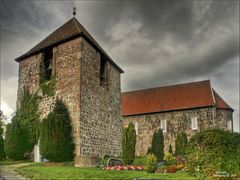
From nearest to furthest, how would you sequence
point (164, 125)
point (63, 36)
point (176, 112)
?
point (63, 36) < point (176, 112) < point (164, 125)

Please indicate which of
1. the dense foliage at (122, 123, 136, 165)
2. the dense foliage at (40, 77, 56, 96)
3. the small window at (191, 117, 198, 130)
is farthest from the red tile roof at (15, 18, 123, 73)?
the small window at (191, 117, 198, 130)

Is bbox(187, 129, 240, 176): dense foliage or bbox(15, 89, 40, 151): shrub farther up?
bbox(15, 89, 40, 151): shrub

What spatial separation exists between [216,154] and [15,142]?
12671mm

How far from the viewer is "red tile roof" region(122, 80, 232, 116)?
35094mm

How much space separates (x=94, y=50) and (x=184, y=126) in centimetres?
1723

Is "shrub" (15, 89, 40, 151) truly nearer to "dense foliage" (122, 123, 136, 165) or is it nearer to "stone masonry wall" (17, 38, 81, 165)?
"stone masonry wall" (17, 38, 81, 165)

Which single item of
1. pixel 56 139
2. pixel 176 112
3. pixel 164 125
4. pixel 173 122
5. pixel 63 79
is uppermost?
pixel 63 79

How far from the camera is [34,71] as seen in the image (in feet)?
72.3

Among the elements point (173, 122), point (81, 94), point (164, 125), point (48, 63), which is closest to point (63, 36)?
point (48, 63)

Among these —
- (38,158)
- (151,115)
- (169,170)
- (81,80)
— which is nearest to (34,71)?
(81,80)

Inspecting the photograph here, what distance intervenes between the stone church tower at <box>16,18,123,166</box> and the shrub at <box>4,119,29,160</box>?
1.80 meters

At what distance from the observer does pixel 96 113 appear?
69.3 ft

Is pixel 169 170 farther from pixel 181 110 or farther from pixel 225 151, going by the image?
pixel 181 110

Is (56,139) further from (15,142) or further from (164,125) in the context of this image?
(164,125)
